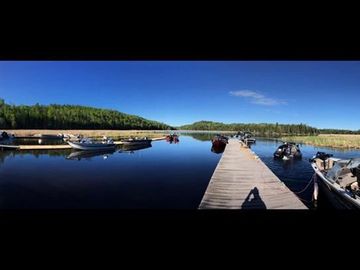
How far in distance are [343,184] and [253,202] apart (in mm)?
2660

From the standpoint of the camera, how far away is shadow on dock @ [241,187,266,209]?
6491 millimetres

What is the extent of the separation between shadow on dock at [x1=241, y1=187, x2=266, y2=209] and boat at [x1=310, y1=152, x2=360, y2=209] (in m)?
1.85

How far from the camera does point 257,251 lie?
7.60ft

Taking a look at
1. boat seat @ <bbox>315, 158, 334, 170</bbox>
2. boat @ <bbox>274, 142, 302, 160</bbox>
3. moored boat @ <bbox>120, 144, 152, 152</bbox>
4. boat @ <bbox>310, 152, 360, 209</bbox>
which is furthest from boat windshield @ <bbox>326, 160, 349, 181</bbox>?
moored boat @ <bbox>120, 144, 152, 152</bbox>

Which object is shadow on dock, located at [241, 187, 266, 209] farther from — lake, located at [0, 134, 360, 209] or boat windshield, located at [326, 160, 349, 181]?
lake, located at [0, 134, 360, 209]

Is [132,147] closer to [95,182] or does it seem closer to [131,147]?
[131,147]

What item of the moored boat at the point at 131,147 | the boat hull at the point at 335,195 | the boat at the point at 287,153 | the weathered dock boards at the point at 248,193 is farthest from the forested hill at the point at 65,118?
the boat hull at the point at 335,195

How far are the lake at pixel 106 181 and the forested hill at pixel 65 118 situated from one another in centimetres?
452

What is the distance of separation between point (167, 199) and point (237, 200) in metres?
4.83

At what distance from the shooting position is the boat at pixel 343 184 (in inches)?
252

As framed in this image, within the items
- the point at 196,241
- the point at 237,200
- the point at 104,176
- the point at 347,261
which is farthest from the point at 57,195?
the point at 347,261

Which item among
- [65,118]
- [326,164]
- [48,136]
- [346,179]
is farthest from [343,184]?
[48,136]
